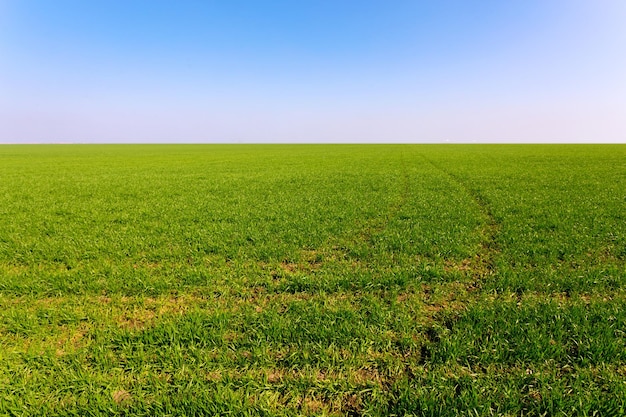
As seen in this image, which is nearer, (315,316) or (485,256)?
(315,316)

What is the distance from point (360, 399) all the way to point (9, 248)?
1012cm

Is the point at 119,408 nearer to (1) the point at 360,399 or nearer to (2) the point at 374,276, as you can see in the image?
(1) the point at 360,399

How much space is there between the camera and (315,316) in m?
5.09

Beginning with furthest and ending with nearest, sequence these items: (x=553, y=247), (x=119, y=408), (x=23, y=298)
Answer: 1. (x=553, y=247)
2. (x=23, y=298)
3. (x=119, y=408)

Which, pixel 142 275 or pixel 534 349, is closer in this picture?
pixel 534 349

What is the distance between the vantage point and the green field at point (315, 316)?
3533 millimetres

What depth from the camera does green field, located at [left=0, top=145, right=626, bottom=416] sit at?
3.53 metres

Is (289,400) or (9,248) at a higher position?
(9,248)

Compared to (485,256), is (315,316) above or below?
below

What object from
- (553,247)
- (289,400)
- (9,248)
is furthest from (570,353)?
(9,248)

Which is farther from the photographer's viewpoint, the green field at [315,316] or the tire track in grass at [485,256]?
the tire track in grass at [485,256]

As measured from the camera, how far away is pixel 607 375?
3.70m

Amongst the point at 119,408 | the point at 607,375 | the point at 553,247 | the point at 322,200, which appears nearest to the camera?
the point at 119,408

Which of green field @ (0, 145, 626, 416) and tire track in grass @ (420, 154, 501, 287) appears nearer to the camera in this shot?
green field @ (0, 145, 626, 416)
